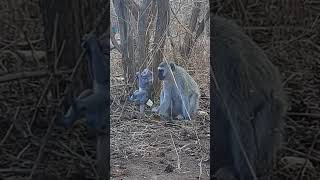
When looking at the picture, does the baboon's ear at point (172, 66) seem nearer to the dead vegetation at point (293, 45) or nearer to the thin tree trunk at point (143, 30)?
the thin tree trunk at point (143, 30)

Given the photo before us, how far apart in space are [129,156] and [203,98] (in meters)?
Answer: 0.54

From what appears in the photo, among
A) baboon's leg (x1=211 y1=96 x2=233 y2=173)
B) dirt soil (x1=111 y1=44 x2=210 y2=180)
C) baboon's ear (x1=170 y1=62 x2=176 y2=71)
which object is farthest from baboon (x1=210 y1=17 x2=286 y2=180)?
baboon's ear (x1=170 y1=62 x2=176 y2=71)

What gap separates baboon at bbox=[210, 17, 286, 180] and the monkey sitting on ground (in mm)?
364

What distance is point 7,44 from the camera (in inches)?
90.5

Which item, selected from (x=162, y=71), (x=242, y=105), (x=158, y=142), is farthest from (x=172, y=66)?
(x=242, y=105)

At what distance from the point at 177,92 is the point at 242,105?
0.57 meters

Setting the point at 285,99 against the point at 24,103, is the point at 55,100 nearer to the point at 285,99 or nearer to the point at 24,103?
the point at 24,103

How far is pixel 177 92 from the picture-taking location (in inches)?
109

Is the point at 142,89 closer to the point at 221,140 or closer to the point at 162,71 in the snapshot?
the point at 162,71

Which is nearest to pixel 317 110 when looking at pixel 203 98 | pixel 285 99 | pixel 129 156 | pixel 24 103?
pixel 285 99

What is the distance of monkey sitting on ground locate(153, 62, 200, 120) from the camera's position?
266 cm

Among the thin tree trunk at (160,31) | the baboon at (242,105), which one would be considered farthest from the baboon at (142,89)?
the baboon at (242,105)

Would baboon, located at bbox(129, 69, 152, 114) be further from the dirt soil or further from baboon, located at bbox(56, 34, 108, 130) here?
baboon, located at bbox(56, 34, 108, 130)

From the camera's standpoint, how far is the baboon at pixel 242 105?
2258 millimetres
